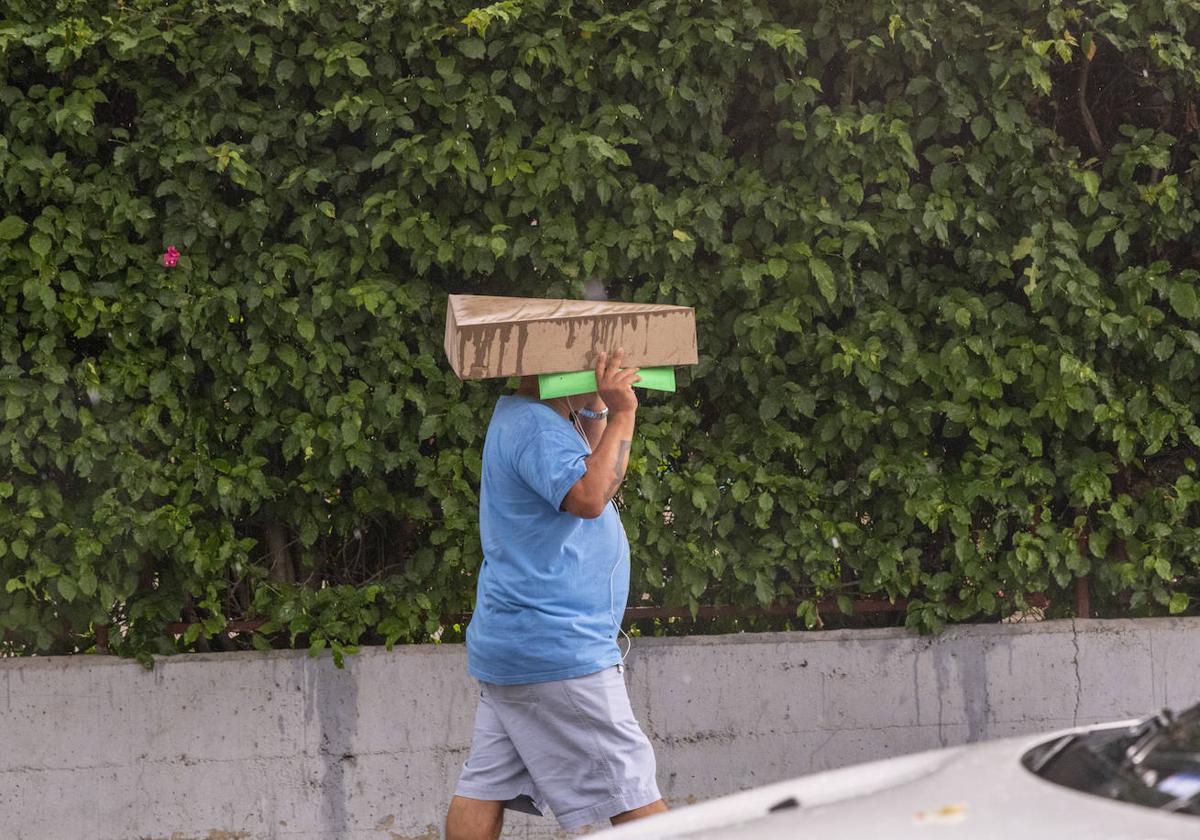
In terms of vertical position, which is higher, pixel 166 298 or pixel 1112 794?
pixel 166 298

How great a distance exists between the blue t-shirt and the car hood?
0.89 meters

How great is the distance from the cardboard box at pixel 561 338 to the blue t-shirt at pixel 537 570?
0.16m

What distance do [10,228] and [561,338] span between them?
6.93ft

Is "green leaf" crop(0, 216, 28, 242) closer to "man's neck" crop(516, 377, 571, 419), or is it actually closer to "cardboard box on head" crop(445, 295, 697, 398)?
"cardboard box on head" crop(445, 295, 697, 398)

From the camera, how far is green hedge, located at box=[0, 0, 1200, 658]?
→ 15.6ft

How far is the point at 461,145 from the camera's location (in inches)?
188

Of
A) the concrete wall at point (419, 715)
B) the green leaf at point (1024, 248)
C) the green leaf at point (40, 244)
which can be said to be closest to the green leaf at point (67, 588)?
the concrete wall at point (419, 715)

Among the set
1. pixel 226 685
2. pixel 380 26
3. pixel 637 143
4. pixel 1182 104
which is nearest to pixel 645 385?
pixel 637 143

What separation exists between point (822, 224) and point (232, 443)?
7.11 feet

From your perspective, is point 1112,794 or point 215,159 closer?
point 1112,794

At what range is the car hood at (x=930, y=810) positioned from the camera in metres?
2.26

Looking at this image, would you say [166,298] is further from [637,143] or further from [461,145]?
[637,143]

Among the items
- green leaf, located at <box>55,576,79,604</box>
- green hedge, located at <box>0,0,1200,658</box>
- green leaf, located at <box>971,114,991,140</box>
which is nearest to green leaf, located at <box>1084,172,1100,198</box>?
green hedge, located at <box>0,0,1200,658</box>

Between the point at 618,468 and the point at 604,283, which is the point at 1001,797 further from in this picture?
the point at 604,283
